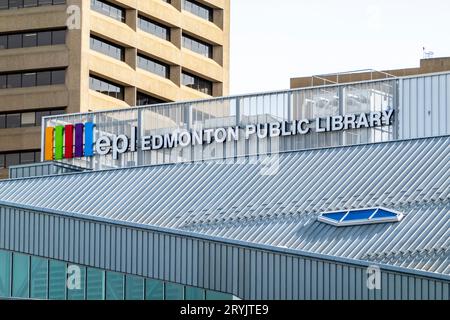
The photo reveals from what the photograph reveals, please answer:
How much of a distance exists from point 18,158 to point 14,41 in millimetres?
8966

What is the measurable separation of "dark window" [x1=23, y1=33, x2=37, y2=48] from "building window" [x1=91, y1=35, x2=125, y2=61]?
428 cm

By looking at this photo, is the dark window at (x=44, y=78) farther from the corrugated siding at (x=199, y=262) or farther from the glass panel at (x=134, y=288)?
the glass panel at (x=134, y=288)

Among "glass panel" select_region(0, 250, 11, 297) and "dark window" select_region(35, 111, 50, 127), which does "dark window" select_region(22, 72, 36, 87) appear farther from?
"glass panel" select_region(0, 250, 11, 297)

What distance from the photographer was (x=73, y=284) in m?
60.2

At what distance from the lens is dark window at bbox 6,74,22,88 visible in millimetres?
131750

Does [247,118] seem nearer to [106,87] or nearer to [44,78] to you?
[44,78]

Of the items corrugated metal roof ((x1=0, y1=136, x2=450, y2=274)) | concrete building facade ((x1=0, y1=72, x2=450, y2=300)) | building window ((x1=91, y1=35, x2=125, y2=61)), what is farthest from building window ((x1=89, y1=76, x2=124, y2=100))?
corrugated metal roof ((x1=0, y1=136, x2=450, y2=274))

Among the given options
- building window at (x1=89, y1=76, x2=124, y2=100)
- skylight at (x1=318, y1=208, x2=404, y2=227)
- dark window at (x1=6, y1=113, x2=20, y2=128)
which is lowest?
skylight at (x1=318, y1=208, x2=404, y2=227)

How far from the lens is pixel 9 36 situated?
132 meters

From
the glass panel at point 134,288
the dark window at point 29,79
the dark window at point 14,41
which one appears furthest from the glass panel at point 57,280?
the dark window at point 14,41

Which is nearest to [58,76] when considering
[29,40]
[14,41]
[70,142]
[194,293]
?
[29,40]

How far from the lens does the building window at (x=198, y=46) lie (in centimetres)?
14275

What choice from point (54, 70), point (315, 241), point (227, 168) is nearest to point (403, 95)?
point (227, 168)

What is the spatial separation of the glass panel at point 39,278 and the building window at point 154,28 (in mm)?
76398
